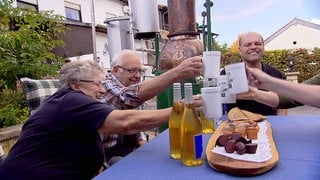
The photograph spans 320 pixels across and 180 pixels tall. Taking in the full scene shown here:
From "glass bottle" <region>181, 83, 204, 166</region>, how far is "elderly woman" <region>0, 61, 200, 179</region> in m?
0.26

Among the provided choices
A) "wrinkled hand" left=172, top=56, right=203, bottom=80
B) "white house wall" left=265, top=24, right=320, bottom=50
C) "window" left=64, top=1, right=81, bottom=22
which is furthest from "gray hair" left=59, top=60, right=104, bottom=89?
"white house wall" left=265, top=24, right=320, bottom=50

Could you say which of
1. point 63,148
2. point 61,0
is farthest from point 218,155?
point 61,0

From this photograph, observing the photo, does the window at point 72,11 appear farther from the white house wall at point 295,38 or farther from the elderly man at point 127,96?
the white house wall at point 295,38

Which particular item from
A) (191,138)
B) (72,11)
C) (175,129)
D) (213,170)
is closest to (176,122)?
(175,129)

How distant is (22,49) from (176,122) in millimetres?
2887

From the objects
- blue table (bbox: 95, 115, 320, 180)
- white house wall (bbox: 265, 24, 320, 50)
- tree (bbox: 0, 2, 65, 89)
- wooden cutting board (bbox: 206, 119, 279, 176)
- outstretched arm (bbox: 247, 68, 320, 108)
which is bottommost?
blue table (bbox: 95, 115, 320, 180)

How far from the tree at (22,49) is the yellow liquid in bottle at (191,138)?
2.76 meters

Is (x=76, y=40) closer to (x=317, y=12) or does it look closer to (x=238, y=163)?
(x=317, y=12)

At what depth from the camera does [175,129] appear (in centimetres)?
130

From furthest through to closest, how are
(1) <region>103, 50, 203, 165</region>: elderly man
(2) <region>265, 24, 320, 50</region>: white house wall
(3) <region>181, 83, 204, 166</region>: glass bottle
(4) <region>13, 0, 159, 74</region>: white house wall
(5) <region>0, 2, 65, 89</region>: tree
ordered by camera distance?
(2) <region>265, 24, 320, 50</region>: white house wall
(4) <region>13, 0, 159, 74</region>: white house wall
(5) <region>0, 2, 65, 89</region>: tree
(1) <region>103, 50, 203, 165</region>: elderly man
(3) <region>181, 83, 204, 166</region>: glass bottle

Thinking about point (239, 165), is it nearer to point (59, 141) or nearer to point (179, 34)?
point (59, 141)

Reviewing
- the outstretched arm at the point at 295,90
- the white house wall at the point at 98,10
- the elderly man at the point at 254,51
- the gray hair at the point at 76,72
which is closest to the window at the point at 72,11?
the white house wall at the point at 98,10

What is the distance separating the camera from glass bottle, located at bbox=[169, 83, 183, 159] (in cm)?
124

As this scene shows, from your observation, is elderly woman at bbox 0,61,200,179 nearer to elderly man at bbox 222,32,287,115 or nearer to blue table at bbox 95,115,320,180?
blue table at bbox 95,115,320,180
